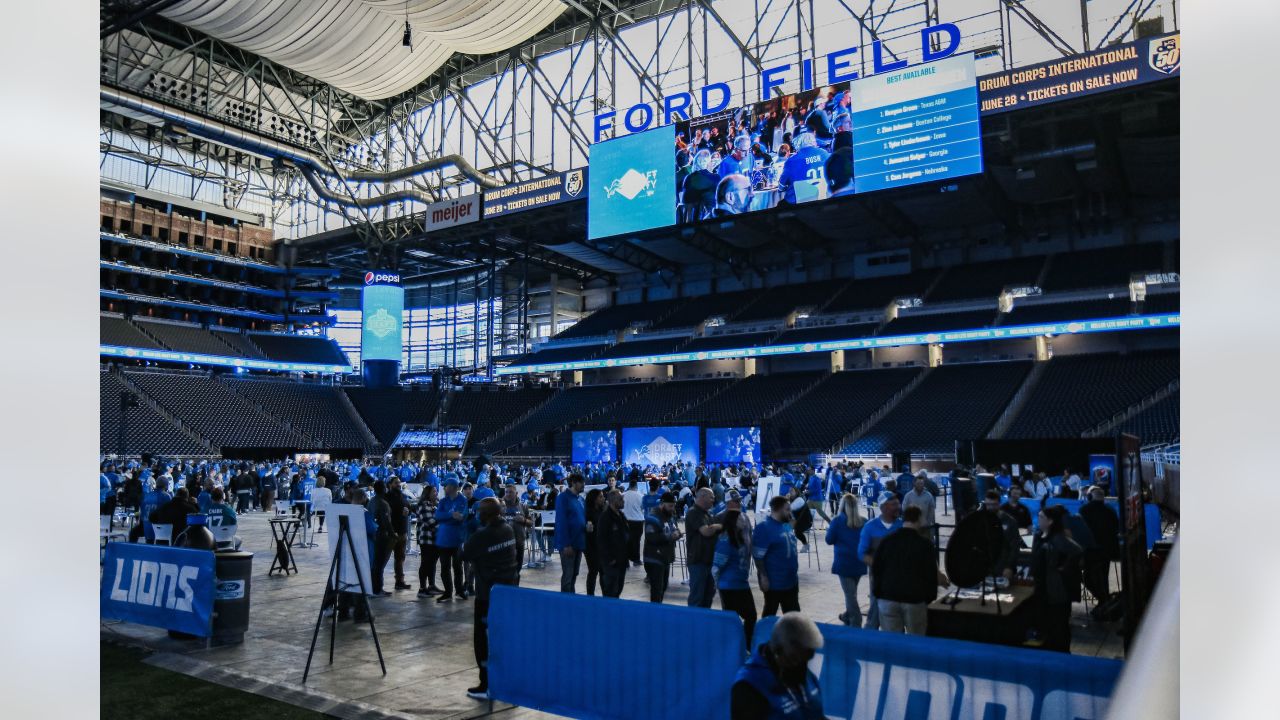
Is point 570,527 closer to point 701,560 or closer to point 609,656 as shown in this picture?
point 701,560

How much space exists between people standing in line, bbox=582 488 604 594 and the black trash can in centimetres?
394

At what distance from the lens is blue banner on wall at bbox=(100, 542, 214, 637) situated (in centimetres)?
923

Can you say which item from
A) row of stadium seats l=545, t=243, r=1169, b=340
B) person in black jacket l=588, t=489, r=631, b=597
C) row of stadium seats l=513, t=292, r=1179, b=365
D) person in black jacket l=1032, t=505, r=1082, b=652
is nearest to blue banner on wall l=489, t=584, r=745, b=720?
person in black jacket l=588, t=489, r=631, b=597

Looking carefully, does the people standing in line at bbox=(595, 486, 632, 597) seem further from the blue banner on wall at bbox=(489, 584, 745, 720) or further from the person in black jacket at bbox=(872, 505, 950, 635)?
the person in black jacket at bbox=(872, 505, 950, 635)

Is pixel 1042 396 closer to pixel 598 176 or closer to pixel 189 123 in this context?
pixel 598 176

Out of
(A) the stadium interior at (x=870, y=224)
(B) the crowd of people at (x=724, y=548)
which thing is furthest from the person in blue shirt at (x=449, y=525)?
(A) the stadium interior at (x=870, y=224)

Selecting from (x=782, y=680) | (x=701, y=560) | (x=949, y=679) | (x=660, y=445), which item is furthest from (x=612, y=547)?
(x=660, y=445)

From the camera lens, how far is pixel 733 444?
36.5m

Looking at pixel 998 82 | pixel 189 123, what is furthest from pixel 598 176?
pixel 189 123

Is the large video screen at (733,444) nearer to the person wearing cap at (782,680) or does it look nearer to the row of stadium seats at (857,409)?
the row of stadium seats at (857,409)

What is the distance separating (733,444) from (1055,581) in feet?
94.1

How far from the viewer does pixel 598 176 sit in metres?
41.0
